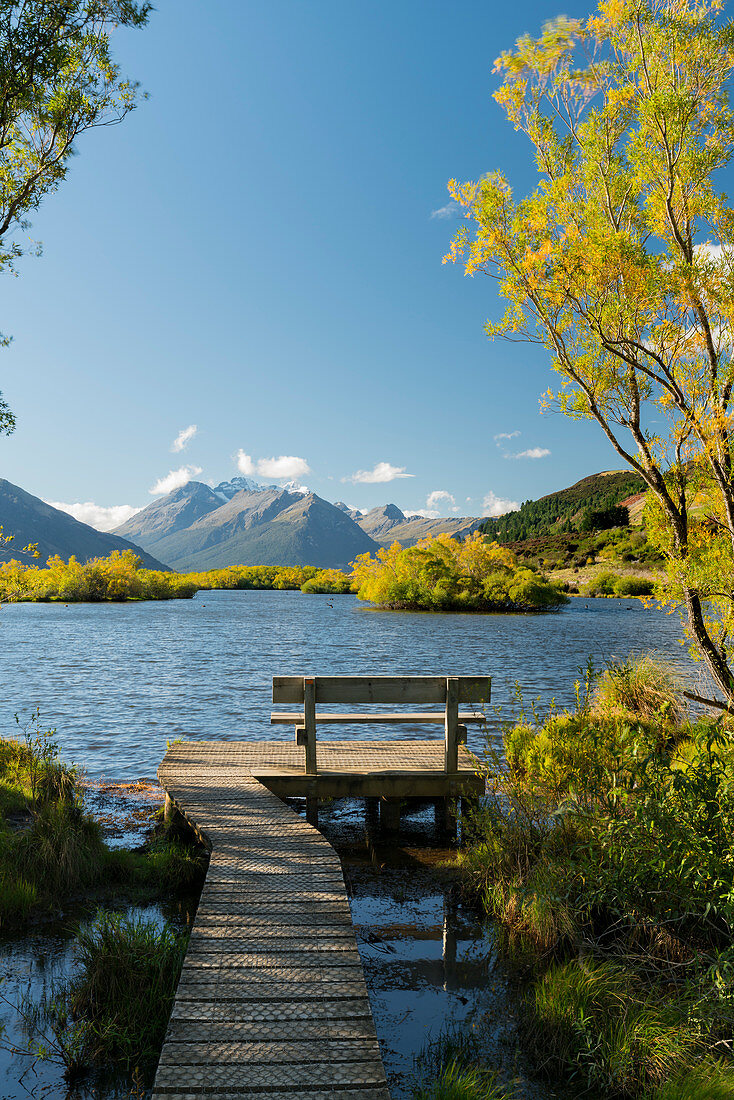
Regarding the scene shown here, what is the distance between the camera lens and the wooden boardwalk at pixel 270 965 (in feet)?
12.3

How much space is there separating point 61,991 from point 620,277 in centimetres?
960

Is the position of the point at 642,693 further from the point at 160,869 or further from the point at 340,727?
the point at 160,869

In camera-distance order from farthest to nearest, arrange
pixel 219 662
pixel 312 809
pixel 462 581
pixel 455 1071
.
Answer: pixel 462 581 < pixel 219 662 < pixel 312 809 < pixel 455 1071

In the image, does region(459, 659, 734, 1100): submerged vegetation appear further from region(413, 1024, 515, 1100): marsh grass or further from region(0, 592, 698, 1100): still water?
region(0, 592, 698, 1100): still water

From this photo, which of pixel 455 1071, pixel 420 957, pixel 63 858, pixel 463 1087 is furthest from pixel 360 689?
pixel 463 1087

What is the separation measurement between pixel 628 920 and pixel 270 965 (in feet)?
10.3

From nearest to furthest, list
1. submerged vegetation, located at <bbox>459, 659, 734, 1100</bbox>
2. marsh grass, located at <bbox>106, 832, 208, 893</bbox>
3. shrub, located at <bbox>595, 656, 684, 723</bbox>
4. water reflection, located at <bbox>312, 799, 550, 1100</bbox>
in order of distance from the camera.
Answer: submerged vegetation, located at <bbox>459, 659, 734, 1100</bbox> → water reflection, located at <bbox>312, 799, 550, 1100</bbox> → marsh grass, located at <bbox>106, 832, 208, 893</bbox> → shrub, located at <bbox>595, 656, 684, 723</bbox>

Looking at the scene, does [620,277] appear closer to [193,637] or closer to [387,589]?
[193,637]

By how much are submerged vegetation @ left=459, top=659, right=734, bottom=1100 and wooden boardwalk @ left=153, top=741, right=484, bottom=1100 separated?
92cm

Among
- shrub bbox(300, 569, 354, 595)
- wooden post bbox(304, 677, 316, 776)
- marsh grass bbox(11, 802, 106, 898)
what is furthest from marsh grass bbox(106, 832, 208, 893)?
shrub bbox(300, 569, 354, 595)

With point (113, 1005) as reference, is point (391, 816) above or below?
below

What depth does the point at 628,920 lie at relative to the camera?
5828mm

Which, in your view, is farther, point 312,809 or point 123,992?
point 312,809

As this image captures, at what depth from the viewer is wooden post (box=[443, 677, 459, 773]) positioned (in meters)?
9.23
